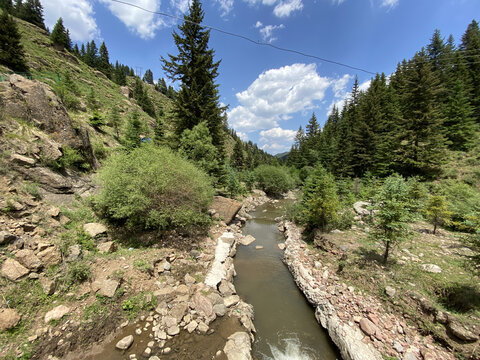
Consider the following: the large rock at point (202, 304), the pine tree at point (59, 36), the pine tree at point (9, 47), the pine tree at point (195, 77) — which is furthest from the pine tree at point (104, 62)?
the large rock at point (202, 304)

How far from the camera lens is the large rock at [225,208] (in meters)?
13.2

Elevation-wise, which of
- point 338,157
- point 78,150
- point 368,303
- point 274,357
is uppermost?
point 338,157

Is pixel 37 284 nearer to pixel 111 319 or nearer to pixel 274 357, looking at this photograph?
pixel 111 319

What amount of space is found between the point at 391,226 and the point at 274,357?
20.5ft

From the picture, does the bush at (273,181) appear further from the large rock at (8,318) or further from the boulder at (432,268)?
the large rock at (8,318)

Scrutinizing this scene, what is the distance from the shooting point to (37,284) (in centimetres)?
476

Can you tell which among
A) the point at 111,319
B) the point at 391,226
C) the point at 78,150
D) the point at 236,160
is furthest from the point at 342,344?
the point at 236,160

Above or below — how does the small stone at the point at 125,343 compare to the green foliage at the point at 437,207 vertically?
below

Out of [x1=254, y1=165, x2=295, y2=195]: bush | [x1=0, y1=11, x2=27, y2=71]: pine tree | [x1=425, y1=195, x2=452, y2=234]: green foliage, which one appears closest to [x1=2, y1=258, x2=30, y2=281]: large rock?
[x1=425, y1=195, x2=452, y2=234]: green foliage

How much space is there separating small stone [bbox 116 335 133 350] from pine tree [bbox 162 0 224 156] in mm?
13181

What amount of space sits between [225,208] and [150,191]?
6346 millimetres

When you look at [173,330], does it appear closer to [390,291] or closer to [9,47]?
[390,291]

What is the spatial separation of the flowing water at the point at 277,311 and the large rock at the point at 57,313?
5621 millimetres

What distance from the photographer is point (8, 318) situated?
3.97 meters
